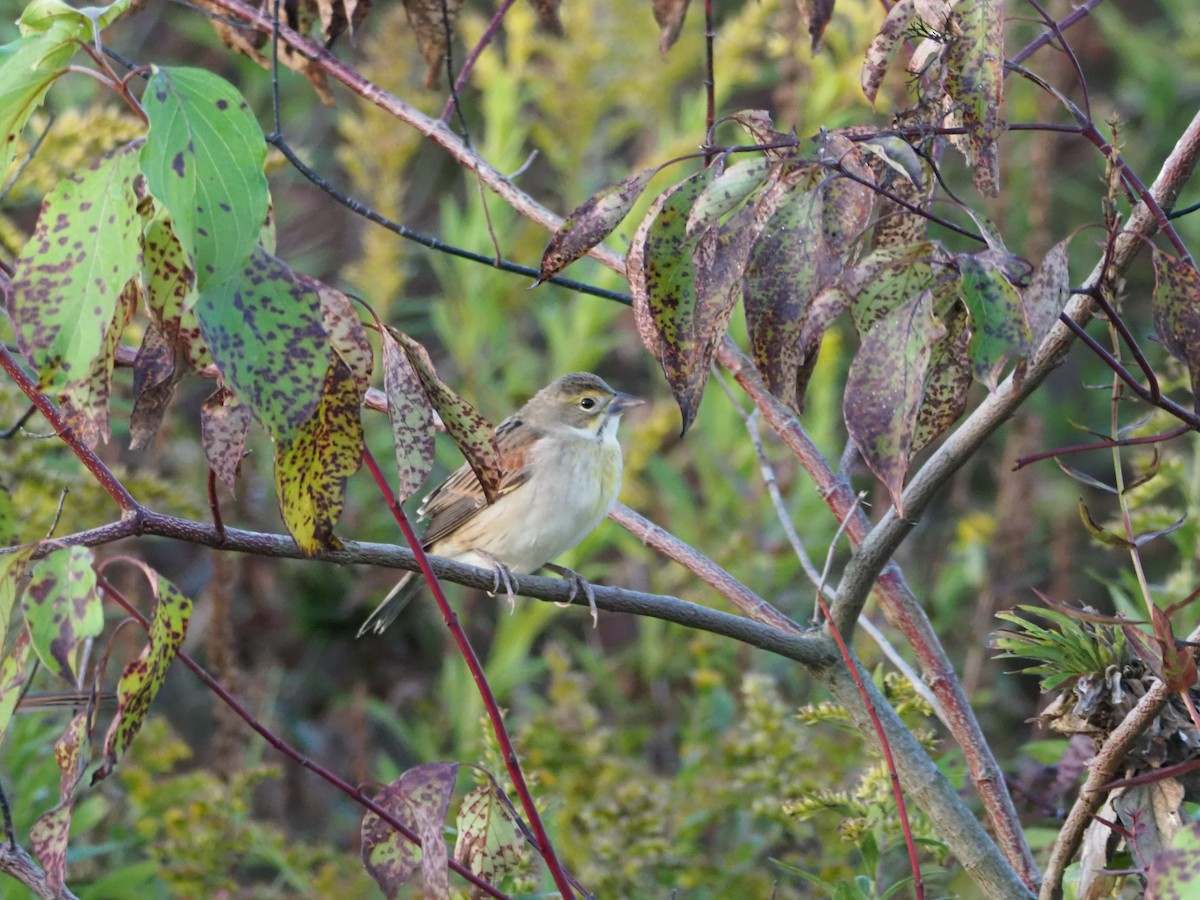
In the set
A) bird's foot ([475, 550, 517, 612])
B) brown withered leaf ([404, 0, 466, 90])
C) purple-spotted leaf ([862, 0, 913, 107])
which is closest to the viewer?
purple-spotted leaf ([862, 0, 913, 107])

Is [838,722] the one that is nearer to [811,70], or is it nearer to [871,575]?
[871,575]

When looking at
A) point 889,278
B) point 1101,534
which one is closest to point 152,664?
point 889,278

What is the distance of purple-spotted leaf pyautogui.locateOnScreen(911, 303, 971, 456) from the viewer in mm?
1611

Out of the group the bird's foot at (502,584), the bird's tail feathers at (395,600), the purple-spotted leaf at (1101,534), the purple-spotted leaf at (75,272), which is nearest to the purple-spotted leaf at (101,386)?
the purple-spotted leaf at (75,272)

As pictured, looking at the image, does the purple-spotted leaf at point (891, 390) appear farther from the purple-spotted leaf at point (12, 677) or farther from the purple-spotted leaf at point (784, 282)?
the purple-spotted leaf at point (12, 677)

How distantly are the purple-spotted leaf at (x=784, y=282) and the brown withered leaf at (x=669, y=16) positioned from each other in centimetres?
125

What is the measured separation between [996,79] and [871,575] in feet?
2.37

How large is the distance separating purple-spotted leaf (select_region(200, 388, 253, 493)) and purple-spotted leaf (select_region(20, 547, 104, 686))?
0.78ft

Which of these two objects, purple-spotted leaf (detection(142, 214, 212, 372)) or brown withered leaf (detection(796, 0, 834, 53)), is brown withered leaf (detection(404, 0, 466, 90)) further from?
purple-spotted leaf (detection(142, 214, 212, 372))

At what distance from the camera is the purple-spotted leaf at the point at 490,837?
1.79 meters

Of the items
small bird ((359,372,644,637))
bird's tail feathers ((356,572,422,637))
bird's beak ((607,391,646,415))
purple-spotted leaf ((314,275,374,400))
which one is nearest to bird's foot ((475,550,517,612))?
purple-spotted leaf ((314,275,374,400))

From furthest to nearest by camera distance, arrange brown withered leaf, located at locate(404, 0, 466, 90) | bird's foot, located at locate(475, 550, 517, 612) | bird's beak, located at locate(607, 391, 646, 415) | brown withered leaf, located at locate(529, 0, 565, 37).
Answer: bird's beak, located at locate(607, 391, 646, 415) → brown withered leaf, located at locate(404, 0, 466, 90) → brown withered leaf, located at locate(529, 0, 565, 37) → bird's foot, located at locate(475, 550, 517, 612)

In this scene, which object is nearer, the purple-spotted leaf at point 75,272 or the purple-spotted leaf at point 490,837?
the purple-spotted leaf at point 75,272

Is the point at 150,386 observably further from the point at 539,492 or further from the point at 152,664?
the point at 539,492
